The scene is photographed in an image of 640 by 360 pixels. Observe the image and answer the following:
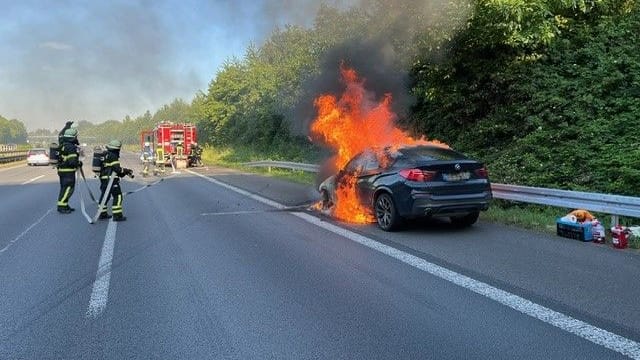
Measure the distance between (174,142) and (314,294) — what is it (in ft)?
94.5

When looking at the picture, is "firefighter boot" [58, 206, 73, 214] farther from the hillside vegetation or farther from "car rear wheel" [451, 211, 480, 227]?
"car rear wheel" [451, 211, 480, 227]

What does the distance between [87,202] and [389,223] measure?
8.71 metres

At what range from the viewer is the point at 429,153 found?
28.9ft

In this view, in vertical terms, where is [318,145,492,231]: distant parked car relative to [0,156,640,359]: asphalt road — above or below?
above

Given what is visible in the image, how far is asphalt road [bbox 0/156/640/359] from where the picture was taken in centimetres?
401

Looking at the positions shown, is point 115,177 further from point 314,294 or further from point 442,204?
point 314,294

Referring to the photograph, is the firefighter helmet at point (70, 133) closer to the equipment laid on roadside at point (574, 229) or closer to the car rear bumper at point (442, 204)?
the car rear bumper at point (442, 204)

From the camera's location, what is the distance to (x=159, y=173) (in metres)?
26.8

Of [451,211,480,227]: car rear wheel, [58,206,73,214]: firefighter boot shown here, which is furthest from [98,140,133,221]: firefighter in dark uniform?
[451,211,480,227]: car rear wheel

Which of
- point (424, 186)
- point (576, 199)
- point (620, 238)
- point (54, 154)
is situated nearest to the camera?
point (620, 238)

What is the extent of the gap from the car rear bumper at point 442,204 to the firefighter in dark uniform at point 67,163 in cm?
739

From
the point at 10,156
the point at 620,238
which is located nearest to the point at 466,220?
the point at 620,238

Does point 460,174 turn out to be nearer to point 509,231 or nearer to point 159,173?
point 509,231

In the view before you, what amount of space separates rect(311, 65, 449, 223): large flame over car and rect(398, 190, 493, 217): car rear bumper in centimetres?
191
